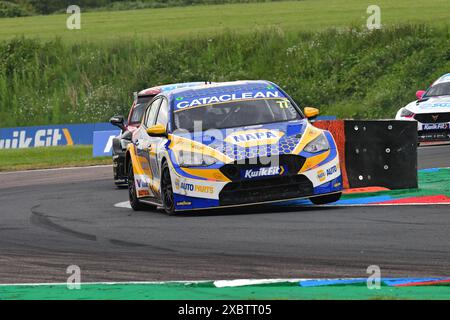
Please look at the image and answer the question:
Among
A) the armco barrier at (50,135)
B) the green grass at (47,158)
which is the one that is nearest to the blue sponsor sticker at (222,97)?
the green grass at (47,158)

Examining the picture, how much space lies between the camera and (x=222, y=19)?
5691cm

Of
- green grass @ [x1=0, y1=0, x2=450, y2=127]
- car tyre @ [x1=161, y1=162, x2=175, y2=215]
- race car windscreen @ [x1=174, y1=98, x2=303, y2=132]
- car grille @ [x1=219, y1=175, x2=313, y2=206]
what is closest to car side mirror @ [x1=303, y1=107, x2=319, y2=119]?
race car windscreen @ [x1=174, y1=98, x2=303, y2=132]

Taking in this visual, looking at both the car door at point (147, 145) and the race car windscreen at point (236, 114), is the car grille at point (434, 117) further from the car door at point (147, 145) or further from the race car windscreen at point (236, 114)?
the race car windscreen at point (236, 114)

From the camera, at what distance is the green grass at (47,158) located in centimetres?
2795

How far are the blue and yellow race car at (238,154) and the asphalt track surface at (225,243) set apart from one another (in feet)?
0.87

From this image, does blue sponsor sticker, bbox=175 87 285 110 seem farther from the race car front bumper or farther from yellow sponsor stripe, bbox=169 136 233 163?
the race car front bumper

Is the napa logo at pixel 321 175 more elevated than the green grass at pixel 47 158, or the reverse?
the napa logo at pixel 321 175

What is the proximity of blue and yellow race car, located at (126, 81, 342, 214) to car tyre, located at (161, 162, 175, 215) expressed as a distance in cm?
1

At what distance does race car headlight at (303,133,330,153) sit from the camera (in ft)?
44.4

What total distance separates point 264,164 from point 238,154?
30 cm

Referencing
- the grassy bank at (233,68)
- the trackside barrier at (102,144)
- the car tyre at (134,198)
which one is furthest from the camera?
the grassy bank at (233,68)

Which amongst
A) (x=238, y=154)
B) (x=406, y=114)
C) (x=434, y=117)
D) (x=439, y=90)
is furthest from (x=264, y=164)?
(x=439, y=90)

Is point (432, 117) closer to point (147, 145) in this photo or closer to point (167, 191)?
point (147, 145)

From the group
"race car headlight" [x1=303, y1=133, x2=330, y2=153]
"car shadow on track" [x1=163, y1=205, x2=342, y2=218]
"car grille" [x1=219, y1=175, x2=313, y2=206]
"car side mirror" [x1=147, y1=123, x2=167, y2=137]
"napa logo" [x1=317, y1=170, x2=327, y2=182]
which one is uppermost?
"car side mirror" [x1=147, y1=123, x2=167, y2=137]
